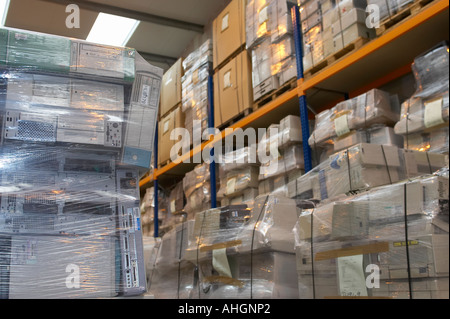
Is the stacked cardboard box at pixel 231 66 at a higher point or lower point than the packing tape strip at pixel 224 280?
higher

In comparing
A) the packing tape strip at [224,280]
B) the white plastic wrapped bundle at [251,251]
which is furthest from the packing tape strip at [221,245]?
the packing tape strip at [224,280]

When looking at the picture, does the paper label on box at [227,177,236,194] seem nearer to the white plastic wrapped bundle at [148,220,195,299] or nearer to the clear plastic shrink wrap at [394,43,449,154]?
the white plastic wrapped bundle at [148,220,195,299]

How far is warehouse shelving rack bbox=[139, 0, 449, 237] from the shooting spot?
12.6 feet

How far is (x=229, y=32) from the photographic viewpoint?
20.9 feet

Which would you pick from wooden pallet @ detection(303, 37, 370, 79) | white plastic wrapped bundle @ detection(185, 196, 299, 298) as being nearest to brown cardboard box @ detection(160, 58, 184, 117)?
wooden pallet @ detection(303, 37, 370, 79)

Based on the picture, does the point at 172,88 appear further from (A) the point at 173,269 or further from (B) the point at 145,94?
(B) the point at 145,94

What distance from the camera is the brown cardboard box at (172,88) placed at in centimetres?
775

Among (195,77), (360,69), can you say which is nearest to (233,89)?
(195,77)

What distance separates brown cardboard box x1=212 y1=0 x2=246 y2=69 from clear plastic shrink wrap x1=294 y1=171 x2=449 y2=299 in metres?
3.53

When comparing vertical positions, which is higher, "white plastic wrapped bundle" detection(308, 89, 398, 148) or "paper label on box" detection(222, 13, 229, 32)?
"paper label on box" detection(222, 13, 229, 32)

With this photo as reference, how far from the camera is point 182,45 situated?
8.84m

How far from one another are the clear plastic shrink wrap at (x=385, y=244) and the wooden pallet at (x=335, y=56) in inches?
73.3

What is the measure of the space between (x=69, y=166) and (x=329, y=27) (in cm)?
298

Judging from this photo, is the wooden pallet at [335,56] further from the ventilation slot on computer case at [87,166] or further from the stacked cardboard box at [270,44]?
the ventilation slot on computer case at [87,166]
